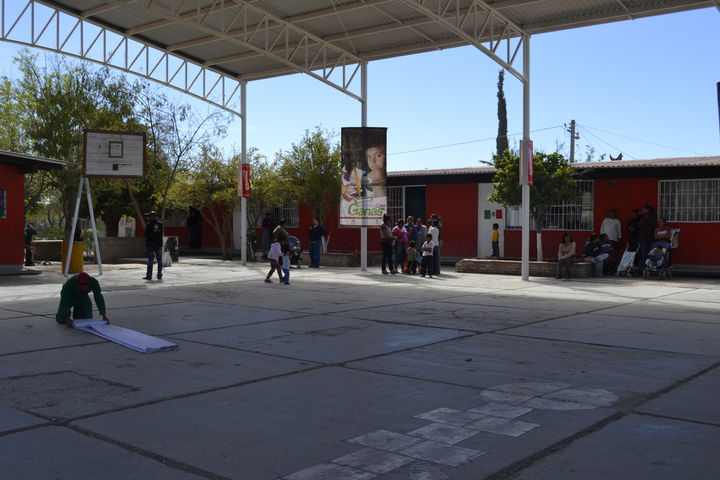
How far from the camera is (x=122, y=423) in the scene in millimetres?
4762

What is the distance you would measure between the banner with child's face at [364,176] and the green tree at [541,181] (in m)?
3.48

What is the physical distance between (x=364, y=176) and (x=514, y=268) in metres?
5.01

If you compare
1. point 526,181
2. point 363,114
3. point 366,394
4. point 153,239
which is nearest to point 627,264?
point 526,181

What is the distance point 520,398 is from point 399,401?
993mm

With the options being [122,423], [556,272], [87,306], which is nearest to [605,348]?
[122,423]

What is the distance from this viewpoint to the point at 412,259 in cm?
1905

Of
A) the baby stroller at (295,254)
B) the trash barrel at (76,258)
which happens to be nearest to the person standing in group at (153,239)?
the trash barrel at (76,258)

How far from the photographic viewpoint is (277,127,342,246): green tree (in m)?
23.9

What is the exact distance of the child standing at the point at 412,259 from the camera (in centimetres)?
1900

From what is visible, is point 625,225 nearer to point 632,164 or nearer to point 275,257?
point 632,164

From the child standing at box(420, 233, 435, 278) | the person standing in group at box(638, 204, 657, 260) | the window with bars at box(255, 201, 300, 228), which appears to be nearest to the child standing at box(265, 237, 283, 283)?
the child standing at box(420, 233, 435, 278)

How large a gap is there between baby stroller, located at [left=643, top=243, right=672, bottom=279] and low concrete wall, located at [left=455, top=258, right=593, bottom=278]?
142 centimetres

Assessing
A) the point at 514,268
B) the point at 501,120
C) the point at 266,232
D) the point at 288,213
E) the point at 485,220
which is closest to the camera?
the point at 514,268

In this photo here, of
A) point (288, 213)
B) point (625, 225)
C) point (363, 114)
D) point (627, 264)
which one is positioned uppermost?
point (363, 114)
